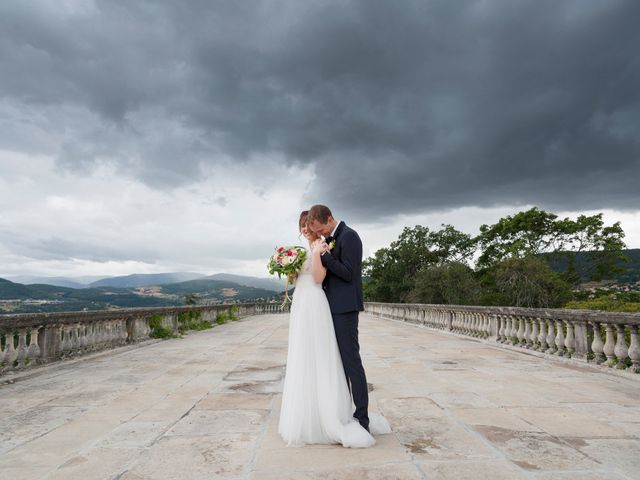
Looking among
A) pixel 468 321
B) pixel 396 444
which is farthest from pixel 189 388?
pixel 468 321

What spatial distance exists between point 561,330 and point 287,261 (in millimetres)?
6834

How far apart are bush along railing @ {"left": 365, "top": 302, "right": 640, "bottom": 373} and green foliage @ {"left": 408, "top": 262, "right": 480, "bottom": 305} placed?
25142mm

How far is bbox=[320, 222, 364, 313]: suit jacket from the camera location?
3.77 meters

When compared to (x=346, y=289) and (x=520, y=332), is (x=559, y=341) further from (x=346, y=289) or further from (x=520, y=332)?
(x=346, y=289)

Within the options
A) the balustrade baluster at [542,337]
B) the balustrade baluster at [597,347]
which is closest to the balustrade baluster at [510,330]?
the balustrade baluster at [542,337]

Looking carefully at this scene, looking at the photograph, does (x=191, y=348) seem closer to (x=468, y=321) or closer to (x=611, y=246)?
(x=468, y=321)

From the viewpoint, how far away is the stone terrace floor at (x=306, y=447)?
3.05 meters

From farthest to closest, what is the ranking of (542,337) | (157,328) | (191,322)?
1. (191,322)
2. (157,328)
3. (542,337)

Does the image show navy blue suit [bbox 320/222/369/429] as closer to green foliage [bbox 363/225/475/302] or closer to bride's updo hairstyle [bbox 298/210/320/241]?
bride's updo hairstyle [bbox 298/210/320/241]

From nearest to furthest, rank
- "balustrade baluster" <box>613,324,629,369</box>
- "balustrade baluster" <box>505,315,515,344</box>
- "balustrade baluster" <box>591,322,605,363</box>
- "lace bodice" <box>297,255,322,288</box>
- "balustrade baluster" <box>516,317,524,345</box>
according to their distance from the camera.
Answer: "lace bodice" <box>297,255,322,288</box> → "balustrade baluster" <box>613,324,629,369</box> → "balustrade baluster" <box>591,322,605,363</box> → "balustrade baluster" <box>516,317,524,345</box> → "balustrade baluster" <box>505,315,515,344</box>

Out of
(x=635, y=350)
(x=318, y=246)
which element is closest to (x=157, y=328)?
(x=318, y=246)

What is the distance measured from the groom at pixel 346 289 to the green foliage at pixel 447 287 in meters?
37.0

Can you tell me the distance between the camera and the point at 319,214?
153 inches

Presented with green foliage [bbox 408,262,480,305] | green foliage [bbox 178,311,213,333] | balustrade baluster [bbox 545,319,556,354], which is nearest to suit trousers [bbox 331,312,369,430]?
balustrade baluster [bbox 545,319,556,354]
